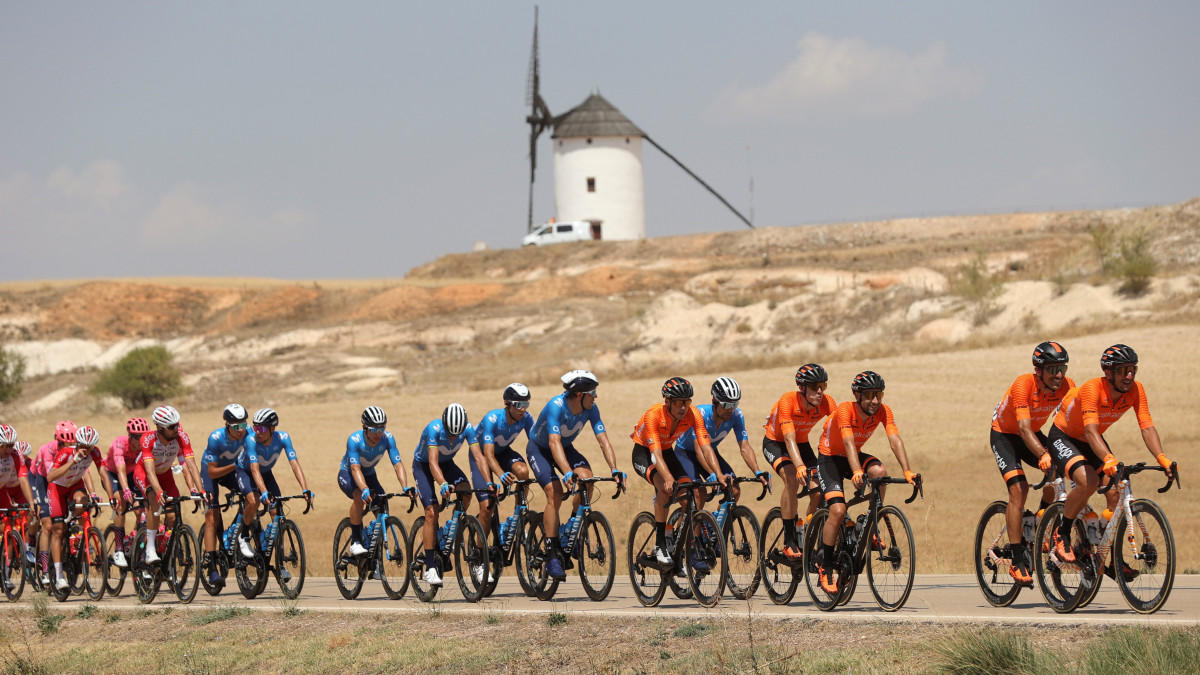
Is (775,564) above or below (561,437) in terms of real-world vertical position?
below

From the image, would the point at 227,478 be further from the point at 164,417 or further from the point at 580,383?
the point at 580,383

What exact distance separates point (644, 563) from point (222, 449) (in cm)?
605

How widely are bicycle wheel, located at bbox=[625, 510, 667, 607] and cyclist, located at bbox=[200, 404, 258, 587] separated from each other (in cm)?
510

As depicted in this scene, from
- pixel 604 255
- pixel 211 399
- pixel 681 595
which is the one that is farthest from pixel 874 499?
pixel 604 255

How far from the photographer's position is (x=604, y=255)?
88.5m

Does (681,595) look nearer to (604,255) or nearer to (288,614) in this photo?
(288,614)

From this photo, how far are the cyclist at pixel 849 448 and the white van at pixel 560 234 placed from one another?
84133 mm

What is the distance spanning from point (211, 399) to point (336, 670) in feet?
166

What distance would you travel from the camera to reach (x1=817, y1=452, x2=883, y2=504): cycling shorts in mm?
12039

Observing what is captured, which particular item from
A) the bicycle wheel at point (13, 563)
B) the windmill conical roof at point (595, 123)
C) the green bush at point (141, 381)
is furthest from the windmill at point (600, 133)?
the bicycle wheel at point (13, 563)

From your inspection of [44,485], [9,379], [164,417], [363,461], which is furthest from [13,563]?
[9,379]

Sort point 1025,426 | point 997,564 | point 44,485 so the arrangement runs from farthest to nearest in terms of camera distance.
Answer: point 44,485 → point 997,564 → point 1025,426

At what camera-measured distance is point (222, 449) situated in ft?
54.5

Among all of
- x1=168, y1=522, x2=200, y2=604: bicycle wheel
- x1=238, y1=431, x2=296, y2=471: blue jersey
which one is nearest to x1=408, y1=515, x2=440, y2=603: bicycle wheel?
x1=238, y1=431, x2=296, y2=471: blue jersey
